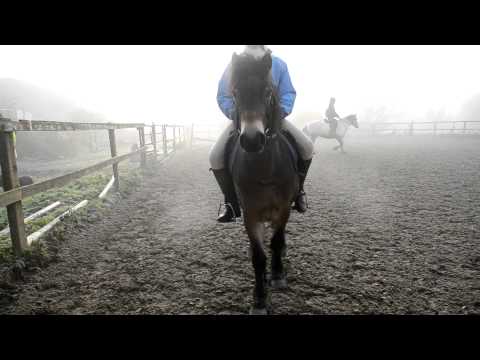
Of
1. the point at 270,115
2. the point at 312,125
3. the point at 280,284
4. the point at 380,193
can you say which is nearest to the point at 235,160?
the point at 270,115

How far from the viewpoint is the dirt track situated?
107 inches

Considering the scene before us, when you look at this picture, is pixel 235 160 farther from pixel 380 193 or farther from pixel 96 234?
pixel 380 193

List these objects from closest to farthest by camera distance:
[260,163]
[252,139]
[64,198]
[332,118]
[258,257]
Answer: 1. [252,139]
2. [260,163]
3. [258,257]
4. [64,198]
5. [332,118]

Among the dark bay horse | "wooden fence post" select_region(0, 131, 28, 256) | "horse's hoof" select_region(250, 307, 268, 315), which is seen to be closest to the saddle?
the dark bay horse

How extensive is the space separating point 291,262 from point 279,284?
0.57 m

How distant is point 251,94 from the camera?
205 cm

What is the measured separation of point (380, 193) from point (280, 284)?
197 inches

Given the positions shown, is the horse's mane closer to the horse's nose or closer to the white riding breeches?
the horse's nose

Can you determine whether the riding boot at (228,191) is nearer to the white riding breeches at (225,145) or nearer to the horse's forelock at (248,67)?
the white riding breeches at (225,145)

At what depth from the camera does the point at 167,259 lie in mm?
3699

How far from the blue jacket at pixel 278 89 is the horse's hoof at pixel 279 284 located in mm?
1818

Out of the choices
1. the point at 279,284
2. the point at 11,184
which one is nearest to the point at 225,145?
the point at 279,284

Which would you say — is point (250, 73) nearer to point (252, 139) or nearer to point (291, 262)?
point (252, 139)
